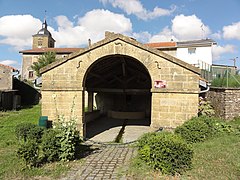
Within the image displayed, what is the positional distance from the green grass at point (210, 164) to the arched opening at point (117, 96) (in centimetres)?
535

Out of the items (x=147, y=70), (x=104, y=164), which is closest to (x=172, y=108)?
(x=147, y=70)

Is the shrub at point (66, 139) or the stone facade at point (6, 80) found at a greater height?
the stone facade at point (6, 80)

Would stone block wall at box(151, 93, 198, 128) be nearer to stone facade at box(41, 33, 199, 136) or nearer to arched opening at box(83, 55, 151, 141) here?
stone facade at box(41, 33, 199, 136)

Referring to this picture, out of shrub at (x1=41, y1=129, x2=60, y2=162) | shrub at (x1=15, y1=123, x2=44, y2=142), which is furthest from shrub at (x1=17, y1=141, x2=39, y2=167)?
shrub at (x1=15, y1=123, x2=44, y2=142)

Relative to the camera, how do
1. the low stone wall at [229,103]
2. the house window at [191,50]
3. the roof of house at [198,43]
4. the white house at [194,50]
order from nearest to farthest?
1. the low stone wall at [229,103]
2. the roof of house at [198,43]
3. the white house at [194,50]
4. the house window at [191,50]

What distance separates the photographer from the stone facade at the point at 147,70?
8.63 metres

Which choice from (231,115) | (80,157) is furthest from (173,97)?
(231,115)

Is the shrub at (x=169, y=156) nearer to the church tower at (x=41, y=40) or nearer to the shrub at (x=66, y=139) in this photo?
the shrub at (x=66, y=139)

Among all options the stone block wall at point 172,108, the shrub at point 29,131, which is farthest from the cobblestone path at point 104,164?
the shrub at point 29,131

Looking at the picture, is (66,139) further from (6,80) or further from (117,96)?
(6,80)

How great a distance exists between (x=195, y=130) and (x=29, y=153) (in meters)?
5.71

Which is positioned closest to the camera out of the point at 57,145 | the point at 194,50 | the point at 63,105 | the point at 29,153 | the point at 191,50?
the point at 29,153

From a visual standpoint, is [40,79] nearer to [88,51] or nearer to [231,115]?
[88,51]

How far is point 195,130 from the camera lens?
7.98m
